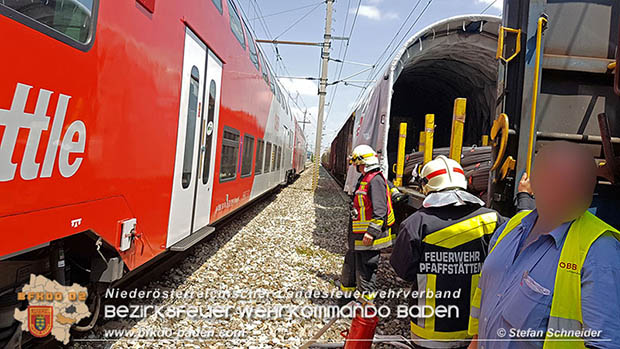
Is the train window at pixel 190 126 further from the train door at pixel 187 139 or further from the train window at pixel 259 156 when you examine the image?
the train window at pixel 259 156

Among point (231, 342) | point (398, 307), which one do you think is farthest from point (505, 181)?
point (231, 342)

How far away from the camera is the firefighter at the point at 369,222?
421cm

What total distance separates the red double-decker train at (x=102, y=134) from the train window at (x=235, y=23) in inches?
43.2

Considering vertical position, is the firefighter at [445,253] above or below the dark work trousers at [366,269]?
above

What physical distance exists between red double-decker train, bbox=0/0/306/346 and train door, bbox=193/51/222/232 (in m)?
0.03

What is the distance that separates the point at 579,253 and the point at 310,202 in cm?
1240

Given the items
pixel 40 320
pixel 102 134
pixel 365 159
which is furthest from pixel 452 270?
pixel 40 320

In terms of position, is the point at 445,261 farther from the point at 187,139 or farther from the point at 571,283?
the point at 187,139

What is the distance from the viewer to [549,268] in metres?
1.38

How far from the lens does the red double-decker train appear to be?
1.92m

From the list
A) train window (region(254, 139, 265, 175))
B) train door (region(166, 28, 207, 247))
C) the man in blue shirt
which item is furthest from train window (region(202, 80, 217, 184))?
the man in blue shirt

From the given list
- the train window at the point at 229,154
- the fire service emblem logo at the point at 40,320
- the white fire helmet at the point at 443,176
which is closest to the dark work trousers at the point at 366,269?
the white fire helmet at the point at 443,176

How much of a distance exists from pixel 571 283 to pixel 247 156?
6.94 meters

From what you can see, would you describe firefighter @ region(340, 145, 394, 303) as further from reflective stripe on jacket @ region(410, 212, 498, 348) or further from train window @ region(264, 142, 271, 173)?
train window @ region(264, 142, 271, 173)
